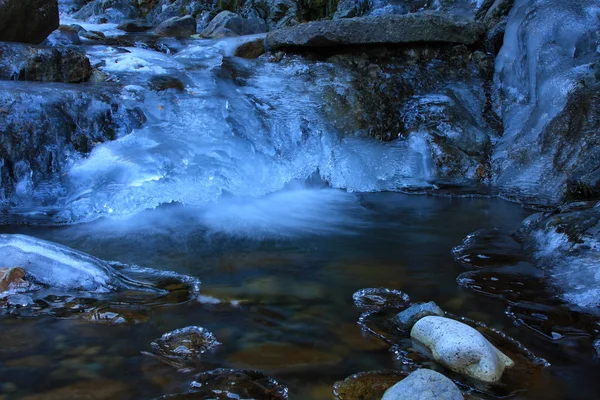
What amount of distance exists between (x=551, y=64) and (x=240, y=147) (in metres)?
4.19

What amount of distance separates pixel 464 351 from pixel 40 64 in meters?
6.09

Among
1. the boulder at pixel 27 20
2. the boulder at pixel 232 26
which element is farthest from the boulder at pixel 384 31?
the boulder at pixel 232 26

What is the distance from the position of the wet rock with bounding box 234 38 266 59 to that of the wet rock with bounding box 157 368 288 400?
7169 mm

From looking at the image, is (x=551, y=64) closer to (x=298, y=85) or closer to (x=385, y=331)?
(x=298, y=85)

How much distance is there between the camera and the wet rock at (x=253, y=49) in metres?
8.85

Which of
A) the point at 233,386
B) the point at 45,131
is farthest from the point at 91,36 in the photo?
the point at 233,386

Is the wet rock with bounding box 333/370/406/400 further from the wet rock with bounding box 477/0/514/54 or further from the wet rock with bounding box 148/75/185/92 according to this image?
the wet rock with bounding box 477/0/514/54

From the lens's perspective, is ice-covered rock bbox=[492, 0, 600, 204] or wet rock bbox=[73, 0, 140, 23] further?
wet rock bbox=[73, 0, 140, 23]

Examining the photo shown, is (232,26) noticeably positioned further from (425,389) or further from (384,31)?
(425,389)

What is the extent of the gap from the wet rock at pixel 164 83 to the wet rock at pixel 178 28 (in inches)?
221

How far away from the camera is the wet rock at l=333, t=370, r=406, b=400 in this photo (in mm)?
2318

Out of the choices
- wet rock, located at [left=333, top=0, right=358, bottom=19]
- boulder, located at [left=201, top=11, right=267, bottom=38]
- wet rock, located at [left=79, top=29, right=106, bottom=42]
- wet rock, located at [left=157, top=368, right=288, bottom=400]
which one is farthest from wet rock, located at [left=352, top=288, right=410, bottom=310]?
wet rock, located at [left=333, top=0, right=358, bottom=19]

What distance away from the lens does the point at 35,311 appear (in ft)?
9.72

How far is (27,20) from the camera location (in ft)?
22.8
